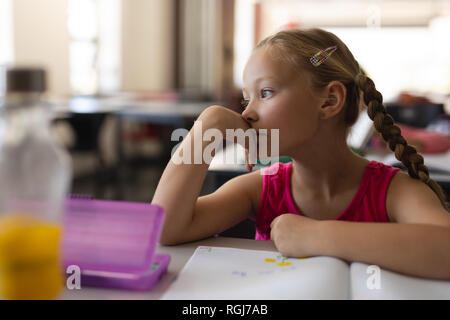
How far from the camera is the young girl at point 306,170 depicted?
81 cm

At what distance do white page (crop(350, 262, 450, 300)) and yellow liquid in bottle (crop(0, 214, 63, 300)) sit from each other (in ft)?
1.15

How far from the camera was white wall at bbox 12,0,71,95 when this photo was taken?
14.6 ft

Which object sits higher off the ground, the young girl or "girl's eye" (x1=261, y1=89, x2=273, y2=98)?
"girl's eye" (x1=261, y1=89, x2=273, y2=98)

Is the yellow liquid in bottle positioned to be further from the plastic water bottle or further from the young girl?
the young girl

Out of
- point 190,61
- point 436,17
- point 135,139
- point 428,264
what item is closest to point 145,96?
point 135,139

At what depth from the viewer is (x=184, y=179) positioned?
0.84 metres

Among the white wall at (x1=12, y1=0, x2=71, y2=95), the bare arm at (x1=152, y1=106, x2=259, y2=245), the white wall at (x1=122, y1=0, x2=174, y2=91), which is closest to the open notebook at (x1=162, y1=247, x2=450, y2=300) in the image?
the bare arm at (x1=152, y1=106, x2=259, y2=245)

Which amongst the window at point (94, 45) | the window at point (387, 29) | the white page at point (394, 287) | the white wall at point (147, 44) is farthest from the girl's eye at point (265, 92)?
the window at point (387, 29)

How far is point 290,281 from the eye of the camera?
595mm

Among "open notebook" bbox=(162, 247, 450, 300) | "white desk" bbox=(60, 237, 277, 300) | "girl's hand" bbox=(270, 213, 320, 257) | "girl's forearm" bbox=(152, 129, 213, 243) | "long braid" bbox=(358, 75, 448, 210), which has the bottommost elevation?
"white desk" bbox=(60, 237, 277, 300)

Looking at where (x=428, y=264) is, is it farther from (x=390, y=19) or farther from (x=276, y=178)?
(x=390, y=19)

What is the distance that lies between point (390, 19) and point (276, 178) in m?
9.44

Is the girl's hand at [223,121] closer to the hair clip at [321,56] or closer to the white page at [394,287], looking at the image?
the hair clip at [321,56]

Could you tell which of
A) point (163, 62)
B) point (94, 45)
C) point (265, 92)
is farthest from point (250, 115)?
point (163, 62)
